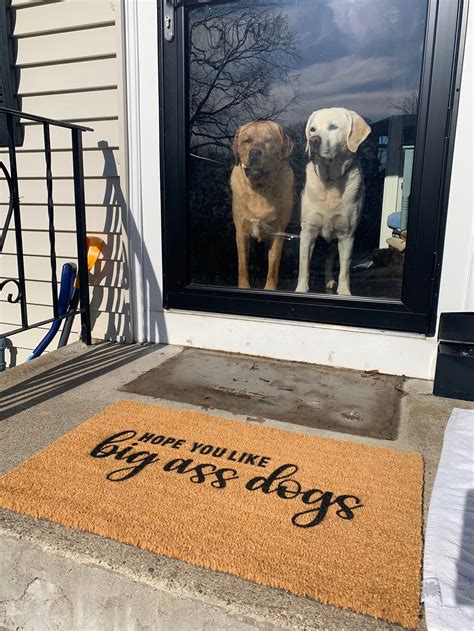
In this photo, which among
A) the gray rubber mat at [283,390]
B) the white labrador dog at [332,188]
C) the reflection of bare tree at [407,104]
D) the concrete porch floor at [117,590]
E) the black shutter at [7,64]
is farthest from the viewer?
the black shutter at [7,64]

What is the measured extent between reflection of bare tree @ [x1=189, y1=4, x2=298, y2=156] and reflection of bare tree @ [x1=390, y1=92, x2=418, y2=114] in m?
0.48

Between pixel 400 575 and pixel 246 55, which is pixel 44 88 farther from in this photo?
pixel 400 575

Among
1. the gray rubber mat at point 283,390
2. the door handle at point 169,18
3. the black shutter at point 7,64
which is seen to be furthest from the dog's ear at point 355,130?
the black shutter at point 7,64

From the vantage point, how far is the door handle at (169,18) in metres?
2.31

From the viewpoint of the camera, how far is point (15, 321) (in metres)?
3.22

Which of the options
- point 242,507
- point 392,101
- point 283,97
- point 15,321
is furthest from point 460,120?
point 15,321

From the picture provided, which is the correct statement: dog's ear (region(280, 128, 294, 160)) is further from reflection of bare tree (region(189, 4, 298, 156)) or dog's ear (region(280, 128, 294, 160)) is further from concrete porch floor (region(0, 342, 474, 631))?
concrete porch floor (region(0, 342, 474, 631))

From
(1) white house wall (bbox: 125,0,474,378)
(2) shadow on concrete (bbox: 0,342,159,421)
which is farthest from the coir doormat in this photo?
(1) white house wall (bbox: 125,0,474,378)

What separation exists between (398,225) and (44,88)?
6.95 feet

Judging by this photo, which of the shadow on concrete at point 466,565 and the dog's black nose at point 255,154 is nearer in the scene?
the shadow on concrete at point 466,565

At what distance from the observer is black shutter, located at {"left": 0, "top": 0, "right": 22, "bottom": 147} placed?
2654 mm

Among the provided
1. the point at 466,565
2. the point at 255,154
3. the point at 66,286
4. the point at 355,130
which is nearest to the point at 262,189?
the point at 255,154

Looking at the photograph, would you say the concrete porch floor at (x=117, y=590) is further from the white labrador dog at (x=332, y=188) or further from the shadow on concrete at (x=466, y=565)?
the white labrador dog at (x=332, y=188)

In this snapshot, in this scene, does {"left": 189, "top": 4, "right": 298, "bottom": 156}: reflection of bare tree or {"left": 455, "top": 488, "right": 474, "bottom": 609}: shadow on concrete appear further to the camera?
{"left": 189, "top": 4, "right": 298, "bottom": 156}: reflection of bare tree
